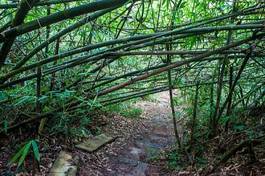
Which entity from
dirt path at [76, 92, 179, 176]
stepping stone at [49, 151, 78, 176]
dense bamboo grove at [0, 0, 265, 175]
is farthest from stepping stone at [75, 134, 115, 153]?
dense bamboo grove at [0, 0, 265, 175]

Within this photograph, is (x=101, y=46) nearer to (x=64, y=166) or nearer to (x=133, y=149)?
(x=64, y=166)

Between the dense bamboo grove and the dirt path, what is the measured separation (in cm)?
69

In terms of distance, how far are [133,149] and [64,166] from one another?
53.8 inches

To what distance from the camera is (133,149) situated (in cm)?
457

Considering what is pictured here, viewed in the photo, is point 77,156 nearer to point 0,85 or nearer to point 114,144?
point 114,144

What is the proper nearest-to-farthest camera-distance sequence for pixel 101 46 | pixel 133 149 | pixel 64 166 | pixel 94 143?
pixel 101 46
pixel 64 166
pixel 94 143
pixel 133 149

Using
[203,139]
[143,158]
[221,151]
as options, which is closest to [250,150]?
[221,151]

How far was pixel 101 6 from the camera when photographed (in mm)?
1534

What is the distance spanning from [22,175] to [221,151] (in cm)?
199

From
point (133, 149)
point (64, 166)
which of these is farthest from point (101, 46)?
point (133, 149)

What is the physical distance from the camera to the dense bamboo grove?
6.75ft

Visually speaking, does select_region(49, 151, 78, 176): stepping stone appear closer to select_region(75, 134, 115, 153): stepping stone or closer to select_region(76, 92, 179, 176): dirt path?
select_region(76, 92, 179, 176): dirt path

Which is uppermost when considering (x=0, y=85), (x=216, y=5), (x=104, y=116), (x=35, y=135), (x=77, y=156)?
(x=216, y=5)

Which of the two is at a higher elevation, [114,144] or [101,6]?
[101,6]
